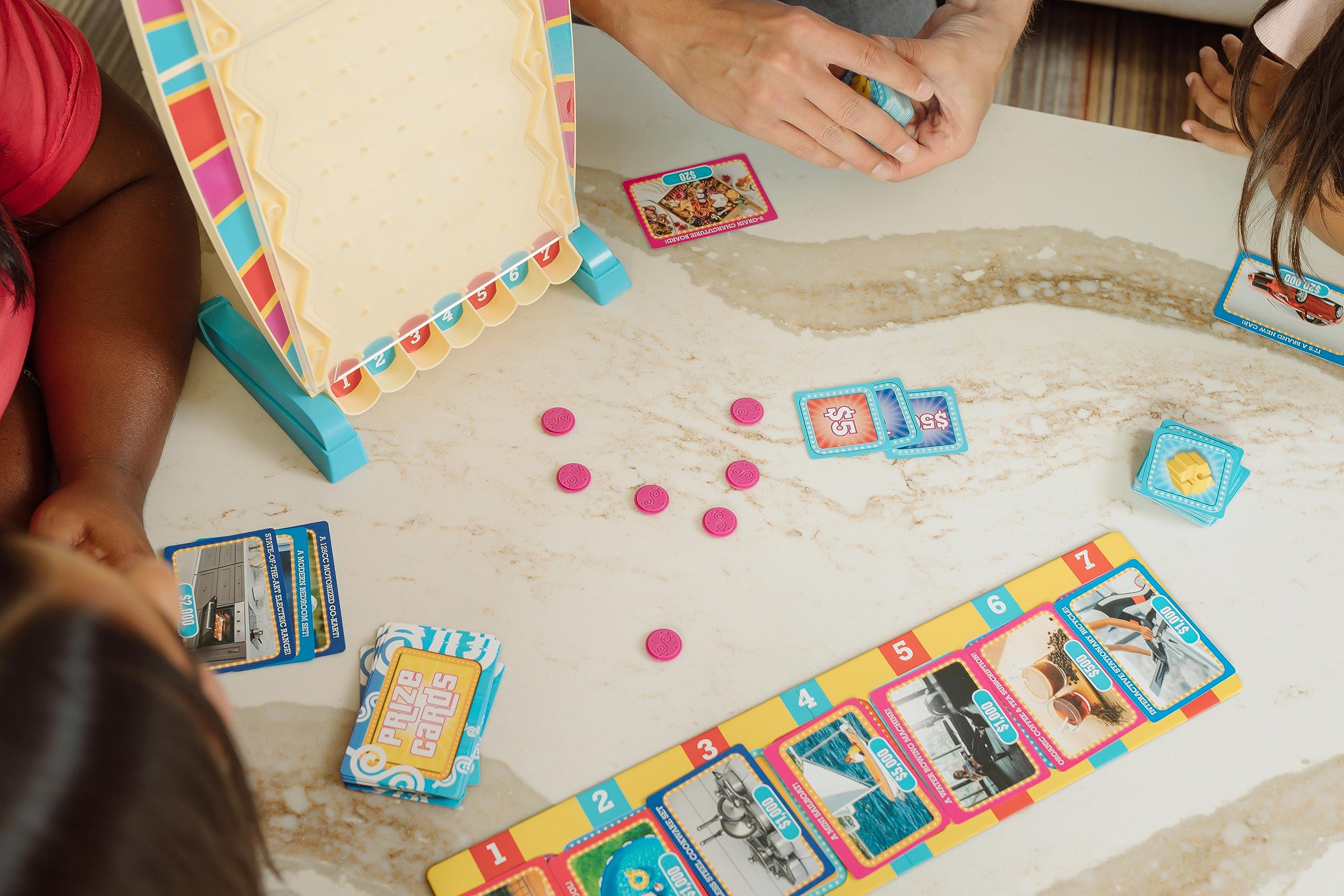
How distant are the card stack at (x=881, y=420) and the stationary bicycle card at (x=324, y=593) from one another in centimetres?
46

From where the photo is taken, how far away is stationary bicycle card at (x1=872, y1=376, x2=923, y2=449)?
3.04 ft

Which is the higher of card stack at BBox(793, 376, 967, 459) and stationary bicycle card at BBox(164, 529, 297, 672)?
card stack at BBox(793, 376, 967, 459)

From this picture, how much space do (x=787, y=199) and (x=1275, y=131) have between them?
18.9 inches

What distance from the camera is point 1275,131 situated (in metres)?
0.85

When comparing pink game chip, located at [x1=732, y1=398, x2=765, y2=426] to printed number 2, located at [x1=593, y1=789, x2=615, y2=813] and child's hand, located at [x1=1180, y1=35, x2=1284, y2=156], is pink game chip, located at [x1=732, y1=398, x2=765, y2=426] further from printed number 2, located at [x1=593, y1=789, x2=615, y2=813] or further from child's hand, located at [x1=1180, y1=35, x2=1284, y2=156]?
child's hand, located at [x1=1180, y1=35, x2=1284, y2=156]

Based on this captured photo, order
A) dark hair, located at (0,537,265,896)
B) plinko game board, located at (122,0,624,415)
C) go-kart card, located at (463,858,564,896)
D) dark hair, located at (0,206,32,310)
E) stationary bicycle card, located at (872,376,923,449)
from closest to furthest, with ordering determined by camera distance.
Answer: dark hair, located at (0,537,265,896) → plinko game board, located at (122,0,624,415) → go-kart card, located at (463,858,564,896) → dark hair, located at (0,206,32,310) → stationary bicycle card, located at (872,376,923,449)

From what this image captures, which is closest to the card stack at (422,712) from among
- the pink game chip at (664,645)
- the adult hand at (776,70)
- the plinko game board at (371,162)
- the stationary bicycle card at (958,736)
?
the pink game chip at (664,645)

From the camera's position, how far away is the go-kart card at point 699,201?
106cm

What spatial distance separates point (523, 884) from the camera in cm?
71

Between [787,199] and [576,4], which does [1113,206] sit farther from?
[576,4]

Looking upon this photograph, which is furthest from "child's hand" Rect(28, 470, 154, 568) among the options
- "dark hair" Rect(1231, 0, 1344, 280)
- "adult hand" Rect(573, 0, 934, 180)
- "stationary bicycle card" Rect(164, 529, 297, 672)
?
"dark hair" Rect(1231, 0, 1344, 280)

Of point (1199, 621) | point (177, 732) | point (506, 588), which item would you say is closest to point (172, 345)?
point (506, 588)

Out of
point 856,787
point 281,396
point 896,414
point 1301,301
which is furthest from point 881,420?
point 281,396

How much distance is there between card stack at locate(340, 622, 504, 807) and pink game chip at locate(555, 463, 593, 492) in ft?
0.53
